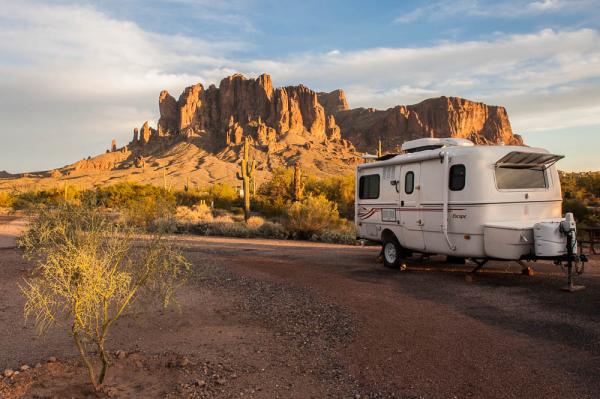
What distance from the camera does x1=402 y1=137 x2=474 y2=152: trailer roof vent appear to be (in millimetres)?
10375

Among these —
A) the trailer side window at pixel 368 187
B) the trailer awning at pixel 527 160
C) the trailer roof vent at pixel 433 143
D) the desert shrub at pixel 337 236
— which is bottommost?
the desert shrub at pixel 337 236

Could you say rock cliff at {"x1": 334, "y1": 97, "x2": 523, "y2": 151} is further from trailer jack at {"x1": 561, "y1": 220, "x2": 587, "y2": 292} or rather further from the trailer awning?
trailer jack at {"x1": 561, "y1": 220, "x2": 587, "y2": 292}

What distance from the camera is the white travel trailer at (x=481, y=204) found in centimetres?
826

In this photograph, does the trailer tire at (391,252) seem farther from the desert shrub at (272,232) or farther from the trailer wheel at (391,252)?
the desert shrub at (272,232)

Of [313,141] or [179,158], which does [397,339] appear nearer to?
[179,158]

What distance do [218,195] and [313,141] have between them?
274 feet

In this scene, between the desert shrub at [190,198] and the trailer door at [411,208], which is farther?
the desert shrub at [190,198]

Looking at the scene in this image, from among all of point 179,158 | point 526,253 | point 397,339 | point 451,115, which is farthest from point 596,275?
point 451,115

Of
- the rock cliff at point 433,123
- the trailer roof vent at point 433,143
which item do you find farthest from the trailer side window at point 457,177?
the rock cliff at point 433,123

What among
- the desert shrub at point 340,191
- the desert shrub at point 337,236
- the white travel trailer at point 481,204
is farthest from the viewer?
the desert shrub at point 340,191

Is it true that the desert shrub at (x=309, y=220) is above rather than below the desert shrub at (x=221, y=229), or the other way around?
above

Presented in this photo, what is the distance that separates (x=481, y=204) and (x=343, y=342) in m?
4.39

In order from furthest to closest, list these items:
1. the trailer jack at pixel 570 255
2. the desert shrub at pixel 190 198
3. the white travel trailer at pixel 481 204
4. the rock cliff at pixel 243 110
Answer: the rock cliff at pixel 243 110 < the desert shrub at pixel 190 198 < the white travel trailer at pixel 481 204 < the trailer jack at pixel 570 255

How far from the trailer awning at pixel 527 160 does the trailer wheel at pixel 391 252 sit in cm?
298
